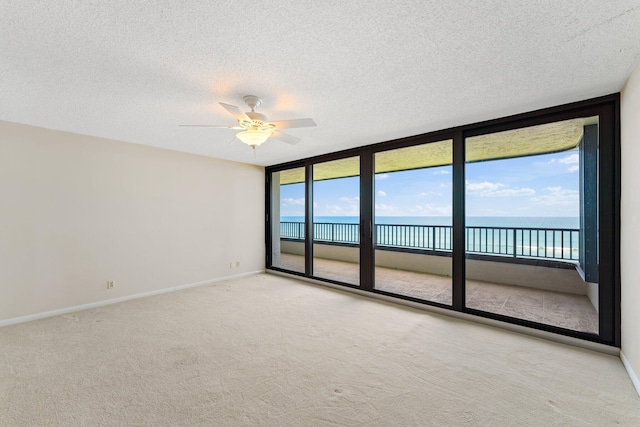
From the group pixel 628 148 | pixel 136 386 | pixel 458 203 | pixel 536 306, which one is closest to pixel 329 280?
pixel 458 203

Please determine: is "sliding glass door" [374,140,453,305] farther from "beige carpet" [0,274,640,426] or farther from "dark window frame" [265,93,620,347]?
"beige carpet" [0,274,640,426]

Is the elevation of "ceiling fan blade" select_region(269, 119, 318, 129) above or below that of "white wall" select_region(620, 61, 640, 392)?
above

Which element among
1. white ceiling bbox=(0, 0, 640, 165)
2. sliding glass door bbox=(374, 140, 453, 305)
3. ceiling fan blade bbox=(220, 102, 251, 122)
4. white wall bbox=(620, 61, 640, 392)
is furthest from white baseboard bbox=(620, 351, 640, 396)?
ceiling fan blade bbox=(220, 102, 251, 122)

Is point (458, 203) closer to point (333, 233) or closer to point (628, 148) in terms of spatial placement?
point (628, 148)

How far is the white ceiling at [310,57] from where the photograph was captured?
150 centimetres

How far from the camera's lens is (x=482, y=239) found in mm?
4973

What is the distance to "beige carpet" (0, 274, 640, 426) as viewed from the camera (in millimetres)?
1795

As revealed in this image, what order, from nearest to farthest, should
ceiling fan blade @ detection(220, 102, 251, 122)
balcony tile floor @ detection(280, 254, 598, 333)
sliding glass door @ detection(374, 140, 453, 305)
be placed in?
ceiling fan blade @ detection(220, 102, 251, 122) → balcony tile floor @ detection(280, 254, 598, 333) → sliding glass door @ detection(374, 140, 453, 305)

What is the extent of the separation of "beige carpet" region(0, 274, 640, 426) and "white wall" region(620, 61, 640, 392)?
0.29 m

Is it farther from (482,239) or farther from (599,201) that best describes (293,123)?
(482,239)

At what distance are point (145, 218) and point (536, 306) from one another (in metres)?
5.74

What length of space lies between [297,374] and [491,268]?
4082 mm

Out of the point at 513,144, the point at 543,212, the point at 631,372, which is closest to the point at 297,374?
the point at 631,372

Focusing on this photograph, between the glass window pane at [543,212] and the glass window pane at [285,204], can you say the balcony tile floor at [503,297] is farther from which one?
the glass window pane at [285,204]
